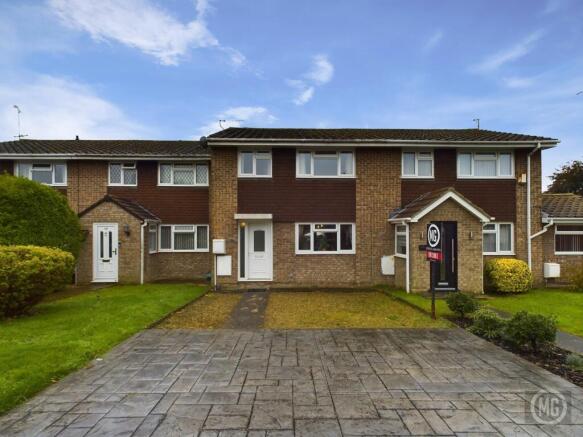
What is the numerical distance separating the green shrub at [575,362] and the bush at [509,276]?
292 inches

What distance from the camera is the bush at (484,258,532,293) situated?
12.0m

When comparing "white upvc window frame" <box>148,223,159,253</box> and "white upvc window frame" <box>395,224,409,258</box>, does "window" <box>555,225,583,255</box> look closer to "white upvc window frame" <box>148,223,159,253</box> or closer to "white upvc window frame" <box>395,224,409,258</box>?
"white upvc window frame" <box>395,224,409,258</box>

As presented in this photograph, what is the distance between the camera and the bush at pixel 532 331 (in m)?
5.67

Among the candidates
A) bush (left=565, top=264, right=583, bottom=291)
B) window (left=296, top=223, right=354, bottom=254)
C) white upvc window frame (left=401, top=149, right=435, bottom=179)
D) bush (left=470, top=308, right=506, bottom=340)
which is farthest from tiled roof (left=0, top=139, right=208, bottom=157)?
bush (left=565, top=264, right=583, bottom=291)

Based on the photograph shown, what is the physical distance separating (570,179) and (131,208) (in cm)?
3747

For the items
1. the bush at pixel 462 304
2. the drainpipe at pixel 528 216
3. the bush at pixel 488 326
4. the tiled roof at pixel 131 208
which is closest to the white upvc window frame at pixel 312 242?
the bush at pixel 462 304

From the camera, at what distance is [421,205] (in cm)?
1187

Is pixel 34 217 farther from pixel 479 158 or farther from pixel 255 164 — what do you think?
pixel 479 158

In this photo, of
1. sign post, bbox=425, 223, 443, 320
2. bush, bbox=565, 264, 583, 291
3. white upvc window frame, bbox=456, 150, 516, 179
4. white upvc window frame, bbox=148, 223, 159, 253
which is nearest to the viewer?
sign post, bbox=425, 223, 443, 320

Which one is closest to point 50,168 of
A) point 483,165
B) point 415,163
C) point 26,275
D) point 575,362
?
point 26,275

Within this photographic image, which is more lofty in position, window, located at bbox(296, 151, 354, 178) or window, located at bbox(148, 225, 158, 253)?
window, located at bbox(296, 151, 354, 178)

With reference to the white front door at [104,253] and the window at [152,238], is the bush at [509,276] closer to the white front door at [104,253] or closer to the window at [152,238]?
the window at [152,238]

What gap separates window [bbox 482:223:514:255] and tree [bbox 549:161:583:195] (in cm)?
2624

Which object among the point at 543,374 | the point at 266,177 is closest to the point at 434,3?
the point at 266,177
